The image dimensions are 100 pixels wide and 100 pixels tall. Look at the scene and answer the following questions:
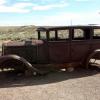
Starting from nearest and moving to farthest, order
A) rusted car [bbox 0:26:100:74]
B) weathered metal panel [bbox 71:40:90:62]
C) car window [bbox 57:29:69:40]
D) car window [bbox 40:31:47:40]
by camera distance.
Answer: rusted car [bbox 0:26:100:74] < weathered metal panel [bbox 71:40:90:62] < car window [bbox 40:31:47:40] < car window [bbox 57:29:69:40]

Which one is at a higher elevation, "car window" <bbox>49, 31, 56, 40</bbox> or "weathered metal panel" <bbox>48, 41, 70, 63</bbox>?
"car window" <bbox>49, 31, 56, 40</bbox>

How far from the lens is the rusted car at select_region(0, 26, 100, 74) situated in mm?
10484

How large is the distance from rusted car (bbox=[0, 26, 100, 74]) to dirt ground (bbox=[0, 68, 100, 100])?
0.39 m

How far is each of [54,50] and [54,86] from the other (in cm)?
202

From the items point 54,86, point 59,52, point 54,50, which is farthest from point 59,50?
point 54,86

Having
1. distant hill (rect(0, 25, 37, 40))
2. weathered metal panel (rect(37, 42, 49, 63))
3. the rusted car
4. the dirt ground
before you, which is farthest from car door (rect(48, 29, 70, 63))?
distant hill (rect(0, 25, 37, 40))

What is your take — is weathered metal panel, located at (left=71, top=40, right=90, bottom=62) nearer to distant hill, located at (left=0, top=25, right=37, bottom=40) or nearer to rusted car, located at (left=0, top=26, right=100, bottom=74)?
rusted car, located at (left=0, top=26, right=100, bottom=74)

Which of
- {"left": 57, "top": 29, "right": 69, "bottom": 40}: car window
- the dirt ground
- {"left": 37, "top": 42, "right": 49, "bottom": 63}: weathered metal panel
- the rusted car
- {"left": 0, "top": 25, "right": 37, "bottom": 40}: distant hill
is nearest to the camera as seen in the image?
the dirt ground

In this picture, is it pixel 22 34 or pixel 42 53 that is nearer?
pixel 42 53

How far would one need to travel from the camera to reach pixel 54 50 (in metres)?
10.7

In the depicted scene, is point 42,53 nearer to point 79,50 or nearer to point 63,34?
point 79,50

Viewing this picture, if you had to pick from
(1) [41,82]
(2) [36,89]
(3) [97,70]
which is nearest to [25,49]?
(1) [41,82]

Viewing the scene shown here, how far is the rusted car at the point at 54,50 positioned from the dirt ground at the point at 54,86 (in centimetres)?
39

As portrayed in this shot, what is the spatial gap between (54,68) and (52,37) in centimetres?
121
